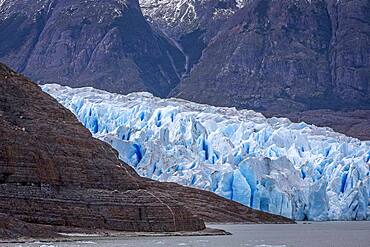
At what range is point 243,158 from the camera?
112875 mm

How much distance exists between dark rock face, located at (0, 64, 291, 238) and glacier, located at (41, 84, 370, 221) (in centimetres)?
3188

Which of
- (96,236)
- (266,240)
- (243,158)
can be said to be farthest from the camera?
(243,158)

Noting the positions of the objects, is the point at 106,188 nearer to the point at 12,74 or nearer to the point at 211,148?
the point at 12,74

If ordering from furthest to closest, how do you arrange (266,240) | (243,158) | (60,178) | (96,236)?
1. (243,158)
2. (266,240)
3. (60,178)
4. (96,236)

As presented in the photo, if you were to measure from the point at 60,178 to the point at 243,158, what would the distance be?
46.5 meters

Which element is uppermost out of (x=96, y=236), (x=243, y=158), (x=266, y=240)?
(x=96, y=236)

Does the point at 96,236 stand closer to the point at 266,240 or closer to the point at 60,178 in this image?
the point at 60,178

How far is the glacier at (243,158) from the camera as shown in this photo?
109312 millimetres

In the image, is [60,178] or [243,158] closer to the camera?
[60,178]

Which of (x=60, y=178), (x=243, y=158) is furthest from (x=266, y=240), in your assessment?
(x=243, y=158)

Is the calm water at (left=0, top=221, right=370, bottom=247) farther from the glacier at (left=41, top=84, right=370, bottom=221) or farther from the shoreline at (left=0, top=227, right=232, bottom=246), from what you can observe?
the glacier at (left=41, top=84, right=370, bottom=221)

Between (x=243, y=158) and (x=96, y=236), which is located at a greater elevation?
(x=96, y=236)

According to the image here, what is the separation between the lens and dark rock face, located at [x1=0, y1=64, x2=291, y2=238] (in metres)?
65.9

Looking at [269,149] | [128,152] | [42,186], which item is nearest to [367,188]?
[269,149]
